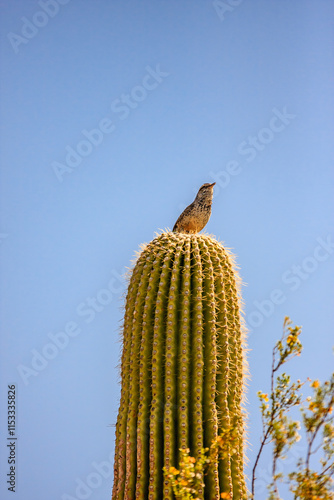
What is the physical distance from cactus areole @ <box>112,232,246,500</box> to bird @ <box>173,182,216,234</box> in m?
0.78

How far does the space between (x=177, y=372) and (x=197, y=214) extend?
162cm

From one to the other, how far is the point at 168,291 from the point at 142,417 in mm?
829

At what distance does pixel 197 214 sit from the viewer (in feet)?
14.9

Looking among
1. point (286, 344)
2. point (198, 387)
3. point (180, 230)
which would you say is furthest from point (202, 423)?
point (180, 230)

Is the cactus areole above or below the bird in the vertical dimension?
below

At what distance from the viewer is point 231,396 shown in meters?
3.54

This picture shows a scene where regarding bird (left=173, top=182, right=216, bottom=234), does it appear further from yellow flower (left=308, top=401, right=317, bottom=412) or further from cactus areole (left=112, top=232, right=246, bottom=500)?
yellow flower (left=308, top=401, right=317, bottom=412)

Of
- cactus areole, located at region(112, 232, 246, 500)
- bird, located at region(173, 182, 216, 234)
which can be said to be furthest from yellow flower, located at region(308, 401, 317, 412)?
bird, located at region(173, 182, 216, 234)

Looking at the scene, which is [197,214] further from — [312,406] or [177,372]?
[312,406]

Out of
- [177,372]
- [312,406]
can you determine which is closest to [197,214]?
[177,372]

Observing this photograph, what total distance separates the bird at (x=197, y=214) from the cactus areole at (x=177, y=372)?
78 cm

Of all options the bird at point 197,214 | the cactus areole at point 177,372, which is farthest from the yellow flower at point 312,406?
the bird at point 197,214

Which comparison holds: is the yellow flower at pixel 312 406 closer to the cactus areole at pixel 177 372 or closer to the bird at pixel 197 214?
the cactus areole at pixel 177 372

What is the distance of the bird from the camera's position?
455 centimetres
